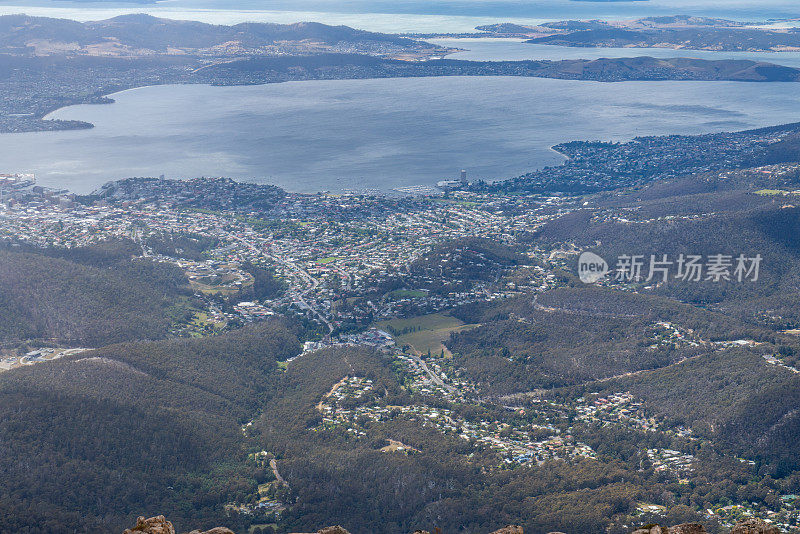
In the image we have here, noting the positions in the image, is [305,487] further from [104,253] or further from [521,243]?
[521,243]

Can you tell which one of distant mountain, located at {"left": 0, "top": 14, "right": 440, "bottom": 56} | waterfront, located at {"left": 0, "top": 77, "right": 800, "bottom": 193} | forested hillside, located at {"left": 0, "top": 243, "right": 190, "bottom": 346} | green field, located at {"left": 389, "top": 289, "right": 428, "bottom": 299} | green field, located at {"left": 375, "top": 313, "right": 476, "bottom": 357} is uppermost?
distant mountain, located at {"left": 0, "top": 14, "right": 440, "bottom": 56}

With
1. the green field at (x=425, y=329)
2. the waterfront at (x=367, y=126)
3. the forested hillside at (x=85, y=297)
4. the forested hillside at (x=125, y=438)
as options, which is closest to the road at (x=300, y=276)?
the green field at (x=425, y=329)

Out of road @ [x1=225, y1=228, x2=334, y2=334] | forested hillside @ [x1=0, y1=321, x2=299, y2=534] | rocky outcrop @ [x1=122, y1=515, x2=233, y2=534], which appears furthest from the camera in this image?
road @ [x1=225, y1=228, x2=334, y2=334]

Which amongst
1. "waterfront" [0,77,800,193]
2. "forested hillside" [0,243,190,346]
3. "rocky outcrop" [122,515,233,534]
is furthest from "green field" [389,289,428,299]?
"rocky outcrop" [122,515,233,534]

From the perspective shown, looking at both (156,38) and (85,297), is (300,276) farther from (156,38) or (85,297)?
(156,38)

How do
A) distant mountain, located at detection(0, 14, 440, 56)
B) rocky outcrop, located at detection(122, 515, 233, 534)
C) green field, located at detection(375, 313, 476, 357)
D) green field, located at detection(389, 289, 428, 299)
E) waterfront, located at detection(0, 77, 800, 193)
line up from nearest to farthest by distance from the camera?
1. rocky outcrop, located at detection(122, 515, 233, 534)
2. green field, located at detection(375, 313, 476, 357)
3. green field, located at detection(389, 289, 428, 299)
4. waterfront, located at detection(0, 77, 800, 193)
5. distant mountain, located at detection(0, 14, 440, 56)

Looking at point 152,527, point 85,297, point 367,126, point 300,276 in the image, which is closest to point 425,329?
point 300,276

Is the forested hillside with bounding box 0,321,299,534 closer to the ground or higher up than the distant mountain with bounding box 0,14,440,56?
closer to the ground

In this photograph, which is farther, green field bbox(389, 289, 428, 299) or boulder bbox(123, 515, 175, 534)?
green field bbox(389, 289, 428, 299)

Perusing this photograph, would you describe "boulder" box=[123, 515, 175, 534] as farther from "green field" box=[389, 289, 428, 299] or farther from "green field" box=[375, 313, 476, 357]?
"green field" box=[389, 289, 428, 299]
